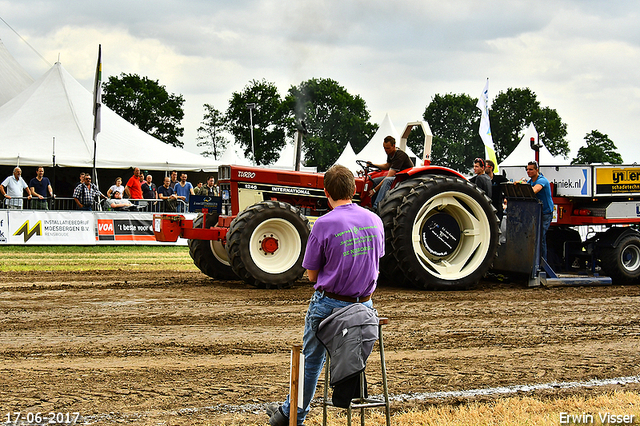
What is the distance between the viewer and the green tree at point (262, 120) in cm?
6594

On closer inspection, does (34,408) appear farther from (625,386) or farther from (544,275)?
(544,275)

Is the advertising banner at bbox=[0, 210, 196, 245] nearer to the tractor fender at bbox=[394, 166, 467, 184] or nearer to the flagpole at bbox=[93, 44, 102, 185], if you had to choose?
the flagpole at bbox=[93, 44, 102, 185]

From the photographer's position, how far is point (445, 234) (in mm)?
9320

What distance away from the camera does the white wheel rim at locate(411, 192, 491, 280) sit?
30.1 feet

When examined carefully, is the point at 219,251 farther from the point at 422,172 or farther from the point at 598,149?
the point at 598,149

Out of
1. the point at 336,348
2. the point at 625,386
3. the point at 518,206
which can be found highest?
the point at 518,206

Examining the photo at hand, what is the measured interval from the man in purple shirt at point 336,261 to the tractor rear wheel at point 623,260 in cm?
771

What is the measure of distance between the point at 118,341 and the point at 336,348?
3.14 meters

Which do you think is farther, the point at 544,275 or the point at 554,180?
the point at 554,180

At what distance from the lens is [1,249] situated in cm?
1470

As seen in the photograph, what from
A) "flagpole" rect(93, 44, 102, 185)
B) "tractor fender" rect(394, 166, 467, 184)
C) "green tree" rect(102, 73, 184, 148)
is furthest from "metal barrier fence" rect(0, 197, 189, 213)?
"green tree" rect(102, 73, 184, 148)

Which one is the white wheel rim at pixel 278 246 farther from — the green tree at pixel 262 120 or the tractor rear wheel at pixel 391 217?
the green tree at pixel 262 120

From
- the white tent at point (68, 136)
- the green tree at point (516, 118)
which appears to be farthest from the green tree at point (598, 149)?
the white tent at point (68, 136)

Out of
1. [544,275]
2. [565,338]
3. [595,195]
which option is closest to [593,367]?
[565,338]
